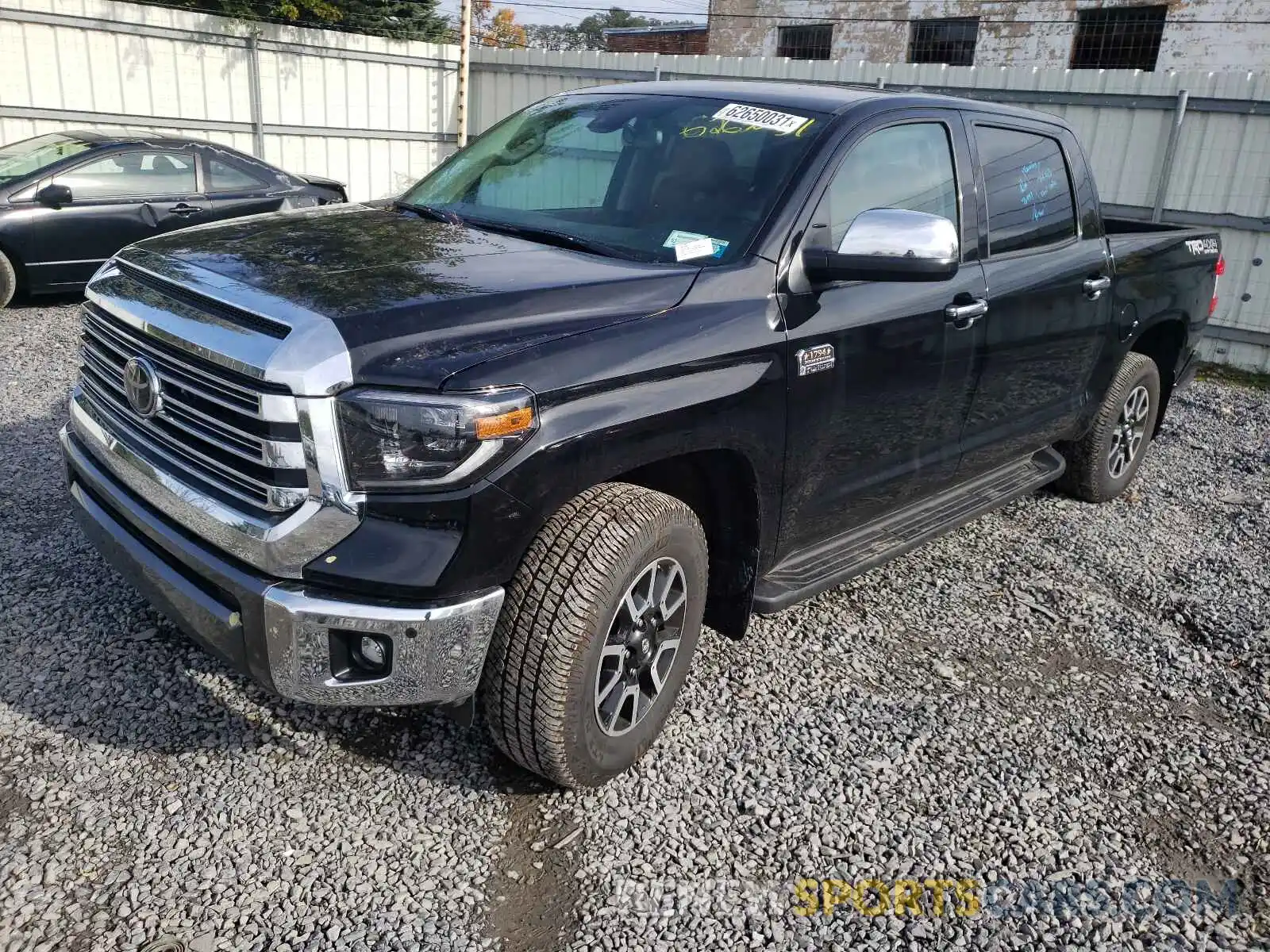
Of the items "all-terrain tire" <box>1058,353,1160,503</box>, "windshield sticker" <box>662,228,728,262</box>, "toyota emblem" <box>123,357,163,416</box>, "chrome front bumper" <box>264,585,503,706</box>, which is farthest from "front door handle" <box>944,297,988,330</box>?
"toyota emblem" <box>123,357,163,416</box>

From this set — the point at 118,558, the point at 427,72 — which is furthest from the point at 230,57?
the point at 118,558

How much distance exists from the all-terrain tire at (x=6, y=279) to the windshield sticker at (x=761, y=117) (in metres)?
7.08

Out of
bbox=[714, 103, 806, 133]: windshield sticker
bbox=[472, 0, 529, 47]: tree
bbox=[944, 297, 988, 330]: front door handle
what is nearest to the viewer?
bbox=[714, 103, 806, 133]: windshield sticker

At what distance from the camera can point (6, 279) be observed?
26.8 feet

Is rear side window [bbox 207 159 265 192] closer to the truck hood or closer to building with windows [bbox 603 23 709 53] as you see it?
the truck hood

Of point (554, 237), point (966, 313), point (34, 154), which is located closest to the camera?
point (554, 237)

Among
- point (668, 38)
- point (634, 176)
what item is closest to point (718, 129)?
point (634, 176)

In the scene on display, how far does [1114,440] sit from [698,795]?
372 centimetres

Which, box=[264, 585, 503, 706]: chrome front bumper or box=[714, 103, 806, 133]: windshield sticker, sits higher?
box=[714, 103, 806, 133]: windshield sticker

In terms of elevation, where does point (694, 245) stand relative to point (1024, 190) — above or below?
below

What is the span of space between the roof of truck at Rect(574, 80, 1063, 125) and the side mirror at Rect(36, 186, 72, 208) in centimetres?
608

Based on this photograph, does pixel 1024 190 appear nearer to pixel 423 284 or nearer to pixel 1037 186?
pixel 1037 186

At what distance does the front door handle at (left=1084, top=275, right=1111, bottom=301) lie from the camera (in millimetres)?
4492

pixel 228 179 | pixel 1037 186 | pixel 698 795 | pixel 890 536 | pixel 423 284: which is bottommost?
pixel 698 795
